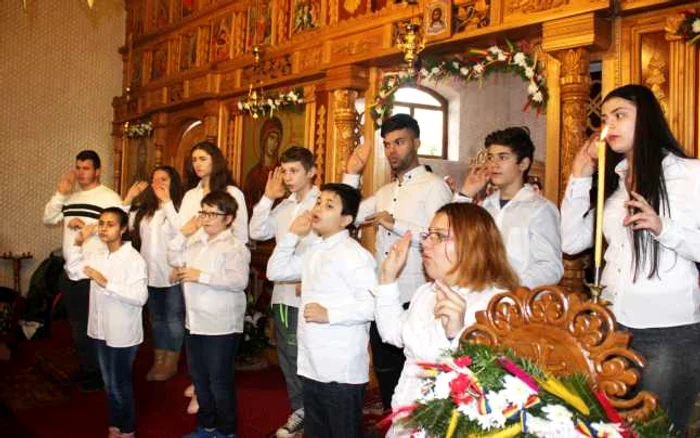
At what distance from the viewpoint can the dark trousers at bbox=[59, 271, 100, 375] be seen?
566 cm

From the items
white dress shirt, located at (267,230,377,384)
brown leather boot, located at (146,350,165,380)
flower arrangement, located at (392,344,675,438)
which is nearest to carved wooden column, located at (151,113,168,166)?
brown leather boot, located at (146,350,165,380)

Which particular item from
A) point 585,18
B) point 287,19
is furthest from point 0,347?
point 585,18

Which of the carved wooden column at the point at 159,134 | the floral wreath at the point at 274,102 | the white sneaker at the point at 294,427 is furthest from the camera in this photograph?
the carved wooden column at the point at 159,134

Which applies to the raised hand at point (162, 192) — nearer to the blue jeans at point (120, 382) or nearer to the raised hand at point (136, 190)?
the raised hand at point (136, 190)

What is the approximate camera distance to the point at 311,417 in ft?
10.8

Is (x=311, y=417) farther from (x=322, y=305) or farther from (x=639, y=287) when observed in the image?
(x=639, y=287)

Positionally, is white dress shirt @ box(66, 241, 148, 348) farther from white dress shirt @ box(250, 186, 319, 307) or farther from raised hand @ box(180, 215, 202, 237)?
white dress shirt @ box(250, 186, 319, 307)

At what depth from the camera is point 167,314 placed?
236 inches

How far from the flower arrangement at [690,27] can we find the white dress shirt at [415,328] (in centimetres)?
261

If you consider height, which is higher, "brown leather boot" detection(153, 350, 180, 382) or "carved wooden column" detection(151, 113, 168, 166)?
"carved wooden column" detection(151, 113, 168, 166)

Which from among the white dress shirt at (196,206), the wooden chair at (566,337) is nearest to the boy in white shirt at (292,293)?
the white dress shirt at (196,206)

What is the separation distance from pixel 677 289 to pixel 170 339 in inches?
184

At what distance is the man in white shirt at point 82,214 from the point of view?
18.2 feet

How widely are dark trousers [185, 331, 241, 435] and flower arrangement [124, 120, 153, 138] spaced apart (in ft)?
22.1
